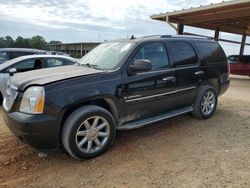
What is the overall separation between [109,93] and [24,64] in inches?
170

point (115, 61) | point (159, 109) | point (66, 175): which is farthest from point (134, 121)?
point (66, 175)

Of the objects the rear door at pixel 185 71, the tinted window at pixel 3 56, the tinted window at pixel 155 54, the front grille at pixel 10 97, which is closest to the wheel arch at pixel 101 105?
the front grille at pixel 10 97

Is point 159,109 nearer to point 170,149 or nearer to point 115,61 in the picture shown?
point 170,149

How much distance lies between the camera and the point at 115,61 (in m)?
4.39

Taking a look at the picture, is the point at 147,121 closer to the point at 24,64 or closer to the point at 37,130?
the point at 37,130

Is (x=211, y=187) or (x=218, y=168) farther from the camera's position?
(x=218, y=168)

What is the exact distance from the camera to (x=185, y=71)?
5.23m

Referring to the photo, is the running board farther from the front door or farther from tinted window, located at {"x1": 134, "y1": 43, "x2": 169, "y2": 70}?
tinted window, located at {"x1": 134, "y1": 43, "x2": 169, "y2": 70}

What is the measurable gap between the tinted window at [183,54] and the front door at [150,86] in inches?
10.3

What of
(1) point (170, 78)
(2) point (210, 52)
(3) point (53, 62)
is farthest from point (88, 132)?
(3) point (53, 62)

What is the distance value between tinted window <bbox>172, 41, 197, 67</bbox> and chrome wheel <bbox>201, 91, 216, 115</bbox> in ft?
2.92

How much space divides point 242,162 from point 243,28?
18.1m

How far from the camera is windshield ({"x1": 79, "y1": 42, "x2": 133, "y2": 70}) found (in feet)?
14.5

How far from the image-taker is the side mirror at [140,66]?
423cm
